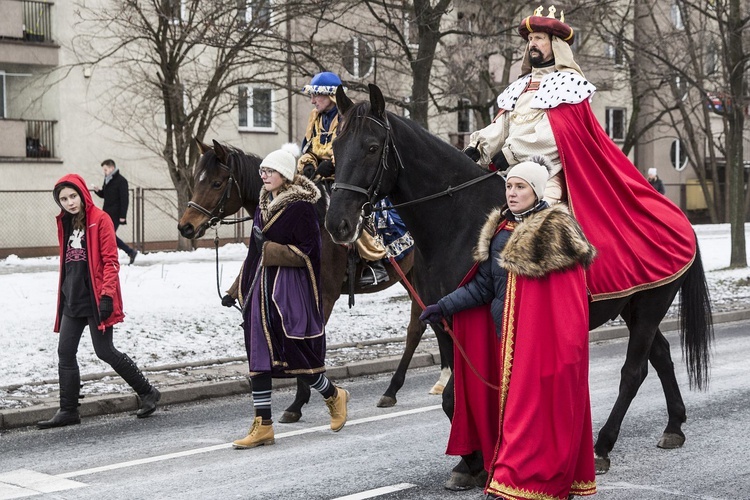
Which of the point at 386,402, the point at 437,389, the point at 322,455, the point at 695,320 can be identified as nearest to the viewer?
the point at 322,455

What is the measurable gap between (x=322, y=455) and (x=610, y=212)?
2439 millimetres

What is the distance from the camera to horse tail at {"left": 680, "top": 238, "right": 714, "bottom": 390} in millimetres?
7633

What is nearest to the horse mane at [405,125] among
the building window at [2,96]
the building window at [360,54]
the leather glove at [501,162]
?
the leather glove at [501,162]

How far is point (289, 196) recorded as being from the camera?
7.53 metres

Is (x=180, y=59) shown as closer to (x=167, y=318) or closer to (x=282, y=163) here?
(x=167, y=318)

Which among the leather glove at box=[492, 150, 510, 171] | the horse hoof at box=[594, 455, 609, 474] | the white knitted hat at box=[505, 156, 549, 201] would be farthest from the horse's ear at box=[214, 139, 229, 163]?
the horse hoof at box=[594, 455, 609, 474]

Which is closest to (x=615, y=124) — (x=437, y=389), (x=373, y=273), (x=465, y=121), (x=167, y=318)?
(x=465, y=121)

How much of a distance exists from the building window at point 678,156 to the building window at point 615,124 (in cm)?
228

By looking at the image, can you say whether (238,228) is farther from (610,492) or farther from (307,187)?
(610,492)

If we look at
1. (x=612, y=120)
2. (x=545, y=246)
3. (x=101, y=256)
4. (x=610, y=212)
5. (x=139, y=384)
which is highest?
(x=612, y=120)

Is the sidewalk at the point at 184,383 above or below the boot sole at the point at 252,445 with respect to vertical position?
above

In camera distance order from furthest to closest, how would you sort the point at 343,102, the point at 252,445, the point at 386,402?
the point at 386,402, the point at 252,445, the point at 343,102

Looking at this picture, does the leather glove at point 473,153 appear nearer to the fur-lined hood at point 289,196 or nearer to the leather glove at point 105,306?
the fur-lined hood at point 289,196

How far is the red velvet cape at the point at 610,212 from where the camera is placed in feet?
21.2
